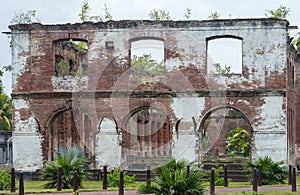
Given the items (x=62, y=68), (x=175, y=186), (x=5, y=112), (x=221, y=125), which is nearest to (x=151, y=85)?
(x=62, y=68)

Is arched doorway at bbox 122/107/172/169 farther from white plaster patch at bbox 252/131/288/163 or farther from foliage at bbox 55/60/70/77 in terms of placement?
white plaster patch at bbox 252/131/288/163

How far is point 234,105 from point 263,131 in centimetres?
154

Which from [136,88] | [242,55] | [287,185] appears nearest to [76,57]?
[136,88]

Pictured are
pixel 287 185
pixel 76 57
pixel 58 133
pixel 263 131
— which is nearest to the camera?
pixel 287 185

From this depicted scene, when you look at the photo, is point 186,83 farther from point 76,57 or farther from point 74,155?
point 76,57

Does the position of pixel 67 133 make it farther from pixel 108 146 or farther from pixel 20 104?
pixel 108 146

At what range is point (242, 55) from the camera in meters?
25.0

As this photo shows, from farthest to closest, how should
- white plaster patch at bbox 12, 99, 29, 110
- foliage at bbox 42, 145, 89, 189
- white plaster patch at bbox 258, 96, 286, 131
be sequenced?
white plaster patch at bbox 12, 99, 29, 110 → white plaster patch at bbox 258, 96, 286, 131 → foliage at bbox 42, 145, 89, 189

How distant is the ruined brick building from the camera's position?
24.8 metres

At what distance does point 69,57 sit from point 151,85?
6442 mm

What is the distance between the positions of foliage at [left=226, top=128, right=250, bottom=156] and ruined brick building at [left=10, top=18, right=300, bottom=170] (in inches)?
606

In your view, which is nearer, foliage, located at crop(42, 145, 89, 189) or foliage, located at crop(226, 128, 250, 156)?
foliage, located at crop(42, 145, 89, 189)

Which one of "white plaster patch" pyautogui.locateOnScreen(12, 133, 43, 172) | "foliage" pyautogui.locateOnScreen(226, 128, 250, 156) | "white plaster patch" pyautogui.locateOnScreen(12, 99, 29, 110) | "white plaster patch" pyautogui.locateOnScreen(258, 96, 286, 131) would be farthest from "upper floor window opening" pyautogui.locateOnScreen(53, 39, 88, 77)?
"foliage" pyautogui.locateOnScreen(226, 128, 250, 156)

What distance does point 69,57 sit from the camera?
99.2 feet
